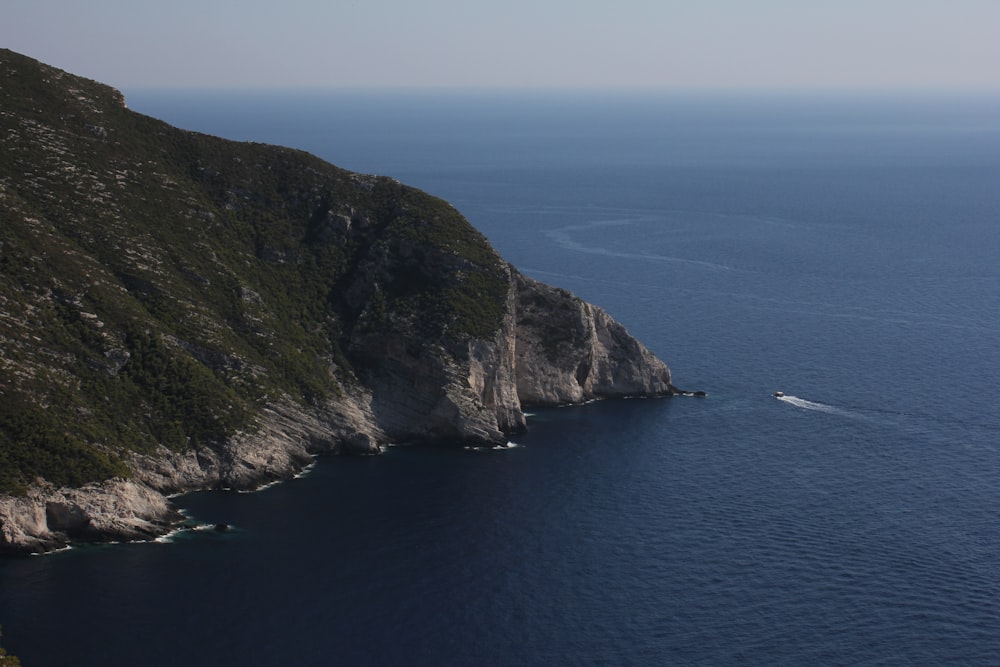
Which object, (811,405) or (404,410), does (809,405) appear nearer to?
(811,405)

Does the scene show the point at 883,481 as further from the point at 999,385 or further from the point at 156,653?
the point at 156,653

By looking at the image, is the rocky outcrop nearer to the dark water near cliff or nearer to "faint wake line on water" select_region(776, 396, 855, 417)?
the dark water near cliff

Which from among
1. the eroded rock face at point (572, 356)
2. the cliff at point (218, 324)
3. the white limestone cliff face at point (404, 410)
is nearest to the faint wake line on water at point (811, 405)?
the eroded rock face at point (572, 356)

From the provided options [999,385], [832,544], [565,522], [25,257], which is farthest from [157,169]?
[999,385]

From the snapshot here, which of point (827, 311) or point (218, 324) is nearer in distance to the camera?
point (218, 324)

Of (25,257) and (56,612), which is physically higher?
(25,257)

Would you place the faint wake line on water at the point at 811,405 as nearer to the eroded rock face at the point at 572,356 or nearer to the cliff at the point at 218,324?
the eroded rock face at the point at 572,356

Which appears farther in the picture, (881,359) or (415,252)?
(881,359)

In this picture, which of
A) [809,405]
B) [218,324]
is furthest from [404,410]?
[809,405]
